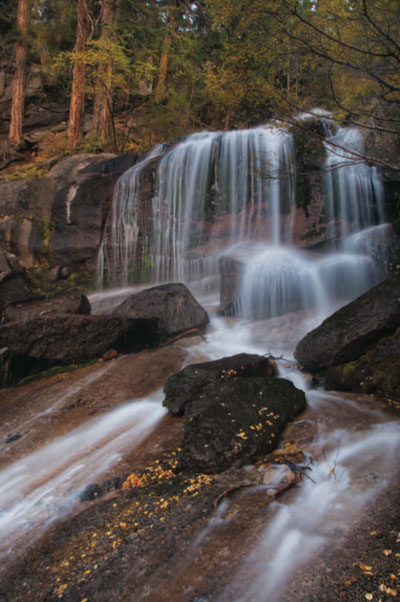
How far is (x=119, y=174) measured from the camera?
49.5 feet

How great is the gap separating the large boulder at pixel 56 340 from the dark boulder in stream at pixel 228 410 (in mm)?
2675

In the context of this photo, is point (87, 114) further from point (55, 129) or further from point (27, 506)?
point (27, 506)

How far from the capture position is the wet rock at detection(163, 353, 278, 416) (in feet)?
17.5

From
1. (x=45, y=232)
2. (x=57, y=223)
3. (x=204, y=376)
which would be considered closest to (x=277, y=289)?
(x=204, y=376)

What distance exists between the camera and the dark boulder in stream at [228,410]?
3861mm

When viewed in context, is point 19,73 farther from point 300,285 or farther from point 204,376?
point 204,376

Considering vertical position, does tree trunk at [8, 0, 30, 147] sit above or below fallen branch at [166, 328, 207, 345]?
above

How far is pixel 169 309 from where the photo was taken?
29.6 feet

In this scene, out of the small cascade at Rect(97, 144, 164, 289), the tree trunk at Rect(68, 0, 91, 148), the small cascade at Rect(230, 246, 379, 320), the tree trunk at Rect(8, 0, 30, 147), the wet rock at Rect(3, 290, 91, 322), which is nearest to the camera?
the wet rock at Rect(3, 290, 91, 322)

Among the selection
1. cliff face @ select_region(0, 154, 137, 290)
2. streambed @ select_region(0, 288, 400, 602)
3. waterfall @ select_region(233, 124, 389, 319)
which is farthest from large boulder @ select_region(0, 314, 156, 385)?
cliff face @ select_region(0, 154, 137, 290)

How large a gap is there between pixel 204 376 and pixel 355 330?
8.39 ft

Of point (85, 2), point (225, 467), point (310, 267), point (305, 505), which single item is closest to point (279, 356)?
point (310, 267)

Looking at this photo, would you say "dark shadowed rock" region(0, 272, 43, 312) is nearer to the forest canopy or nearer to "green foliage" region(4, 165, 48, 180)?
"green foliage" region(4, 165, 48, 180)

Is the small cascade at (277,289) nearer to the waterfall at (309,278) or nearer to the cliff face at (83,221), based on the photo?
the waterfall at (309,278)
